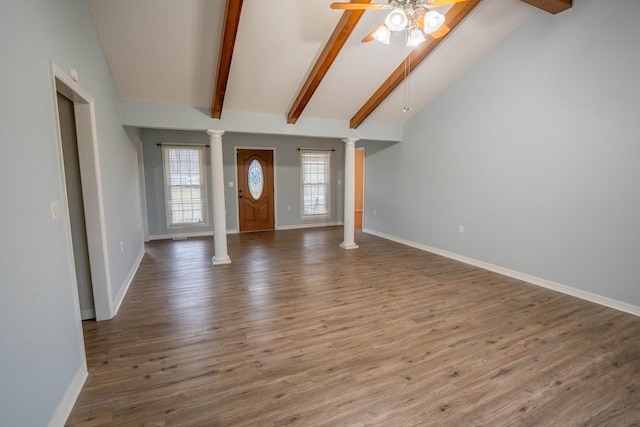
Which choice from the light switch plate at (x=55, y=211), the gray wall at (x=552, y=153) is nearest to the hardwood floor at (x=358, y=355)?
the gray wall at (x=552, y=153)

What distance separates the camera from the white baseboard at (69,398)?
5.38 ft

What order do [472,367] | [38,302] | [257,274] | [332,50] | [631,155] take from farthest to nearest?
[257,274], [332,50], [631,155], [472,367], [38,302]

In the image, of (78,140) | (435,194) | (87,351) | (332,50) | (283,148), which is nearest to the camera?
(87,351)

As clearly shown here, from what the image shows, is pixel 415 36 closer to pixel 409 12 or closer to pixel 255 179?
pixel 409 12

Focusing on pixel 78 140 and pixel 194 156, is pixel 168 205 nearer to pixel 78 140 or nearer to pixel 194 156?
pixel 194 156

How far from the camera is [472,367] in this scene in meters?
2.20

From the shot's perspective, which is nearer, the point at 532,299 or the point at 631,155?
the point at 631,155

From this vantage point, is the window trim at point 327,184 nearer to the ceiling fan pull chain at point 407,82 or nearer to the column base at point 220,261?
the ceiling fan pull chain at point 407,82

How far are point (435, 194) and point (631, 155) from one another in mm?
2527

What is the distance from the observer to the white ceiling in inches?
118

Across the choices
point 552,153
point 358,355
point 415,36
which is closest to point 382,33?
Answer: point 415,36

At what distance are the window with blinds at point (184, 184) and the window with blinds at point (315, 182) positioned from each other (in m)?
2.41

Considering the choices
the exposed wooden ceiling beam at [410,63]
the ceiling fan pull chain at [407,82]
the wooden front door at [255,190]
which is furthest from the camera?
the wooden front door at [255,190]

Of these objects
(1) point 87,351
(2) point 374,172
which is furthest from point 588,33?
(1) point 87,351
